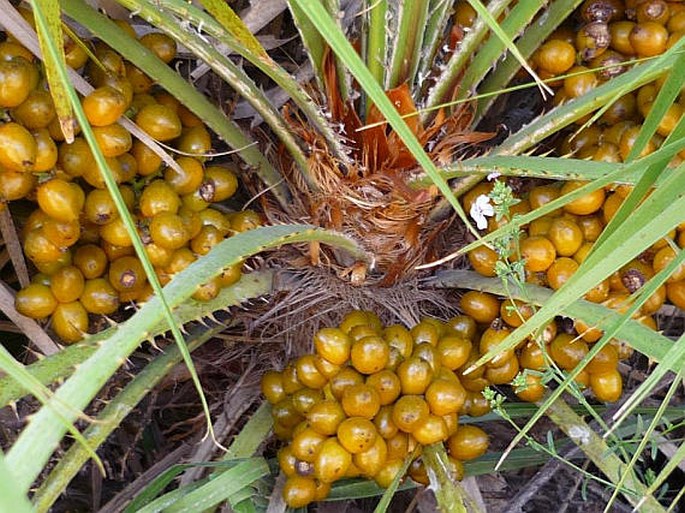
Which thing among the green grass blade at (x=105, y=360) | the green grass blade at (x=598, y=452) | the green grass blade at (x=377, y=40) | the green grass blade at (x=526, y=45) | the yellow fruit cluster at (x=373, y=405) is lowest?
the green grass blade at (x=598, y=452)

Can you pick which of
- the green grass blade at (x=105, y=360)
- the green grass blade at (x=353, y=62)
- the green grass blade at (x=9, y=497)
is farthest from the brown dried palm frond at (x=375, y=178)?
the green grass blade at (x=9, y=497)

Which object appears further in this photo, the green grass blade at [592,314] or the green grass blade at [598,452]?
the green grass blade at [598,452]

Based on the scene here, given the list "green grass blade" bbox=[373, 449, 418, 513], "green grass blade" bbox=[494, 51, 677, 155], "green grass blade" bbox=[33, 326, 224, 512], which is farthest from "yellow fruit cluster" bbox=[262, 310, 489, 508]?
"green grass blade" bbox=[494, 51, 677, 155]

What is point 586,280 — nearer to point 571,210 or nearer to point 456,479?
point 571,210

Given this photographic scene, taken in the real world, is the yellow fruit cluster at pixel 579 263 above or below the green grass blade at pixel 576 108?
below

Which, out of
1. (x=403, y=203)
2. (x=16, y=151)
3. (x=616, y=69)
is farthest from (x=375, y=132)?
(x=16, y=151)

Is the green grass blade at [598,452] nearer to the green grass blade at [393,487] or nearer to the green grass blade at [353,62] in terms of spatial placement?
the green grass blade at [393,487]

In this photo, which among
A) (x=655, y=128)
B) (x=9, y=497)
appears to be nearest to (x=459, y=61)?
(x=655, y=128)
